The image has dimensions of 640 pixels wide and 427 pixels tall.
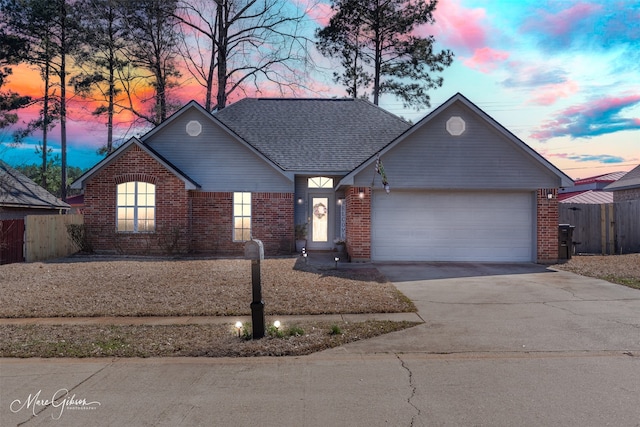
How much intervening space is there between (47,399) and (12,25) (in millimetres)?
34356

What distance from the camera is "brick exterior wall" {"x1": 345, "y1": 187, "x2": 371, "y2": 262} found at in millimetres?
15062

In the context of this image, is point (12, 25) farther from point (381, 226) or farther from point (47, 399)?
point (47, 399)

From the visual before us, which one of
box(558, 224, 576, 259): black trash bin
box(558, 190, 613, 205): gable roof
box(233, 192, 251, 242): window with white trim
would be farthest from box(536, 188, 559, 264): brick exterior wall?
box(558, 190, 613, 205): gable roof

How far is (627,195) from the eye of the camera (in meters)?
24.9

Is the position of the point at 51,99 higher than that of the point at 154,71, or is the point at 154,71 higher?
the point at 154,71

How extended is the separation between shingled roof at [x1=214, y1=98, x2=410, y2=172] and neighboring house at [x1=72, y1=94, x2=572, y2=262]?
8 centimetres

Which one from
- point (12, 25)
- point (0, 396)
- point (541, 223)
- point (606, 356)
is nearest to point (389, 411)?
point (606, 356)

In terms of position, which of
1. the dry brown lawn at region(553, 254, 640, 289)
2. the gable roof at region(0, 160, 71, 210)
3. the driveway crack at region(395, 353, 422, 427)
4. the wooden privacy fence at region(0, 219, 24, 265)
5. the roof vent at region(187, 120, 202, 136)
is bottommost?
the driveway crack at region(395, 353, 422, 427)

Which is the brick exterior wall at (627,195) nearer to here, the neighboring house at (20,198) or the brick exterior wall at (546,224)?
the brick exterior wall at (546,224)

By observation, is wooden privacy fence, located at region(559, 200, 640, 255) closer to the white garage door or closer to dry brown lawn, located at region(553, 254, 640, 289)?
dry brown lawn, located at region(553, 254, 640, 289)

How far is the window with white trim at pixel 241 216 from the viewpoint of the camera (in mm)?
18000

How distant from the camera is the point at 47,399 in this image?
463cm

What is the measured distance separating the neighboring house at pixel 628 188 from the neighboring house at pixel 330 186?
12593 mm

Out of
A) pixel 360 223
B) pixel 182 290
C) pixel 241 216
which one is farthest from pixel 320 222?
pixel 182 290
